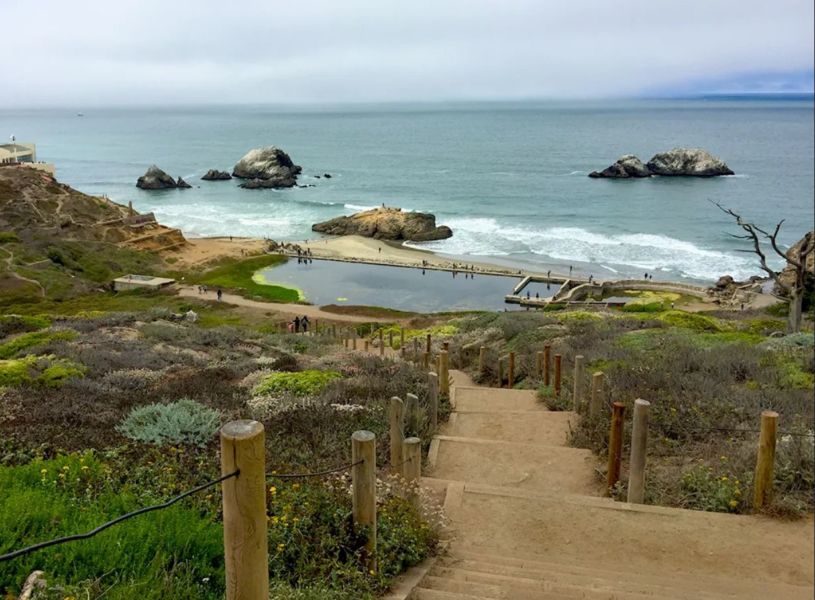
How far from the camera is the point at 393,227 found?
7294 cm

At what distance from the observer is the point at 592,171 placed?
11988 cm

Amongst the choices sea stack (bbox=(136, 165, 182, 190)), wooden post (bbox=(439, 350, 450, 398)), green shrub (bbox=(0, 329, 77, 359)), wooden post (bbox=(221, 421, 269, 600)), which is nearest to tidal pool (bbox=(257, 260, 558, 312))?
green shrub (bbox=(0, 329, 77, 359))

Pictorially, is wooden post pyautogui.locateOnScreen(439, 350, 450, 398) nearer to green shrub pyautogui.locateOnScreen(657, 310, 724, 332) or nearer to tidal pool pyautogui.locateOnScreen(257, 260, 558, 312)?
green shrub pyautogui.locateOnScreen(657, 310, 724, 332)

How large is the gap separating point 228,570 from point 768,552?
5.03 metres

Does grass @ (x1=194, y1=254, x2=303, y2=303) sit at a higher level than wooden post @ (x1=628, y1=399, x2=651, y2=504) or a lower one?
lower

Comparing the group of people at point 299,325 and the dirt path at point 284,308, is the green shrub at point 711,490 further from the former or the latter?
the dirt path at point 284,308

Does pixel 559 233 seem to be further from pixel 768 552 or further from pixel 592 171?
pixel 768 552

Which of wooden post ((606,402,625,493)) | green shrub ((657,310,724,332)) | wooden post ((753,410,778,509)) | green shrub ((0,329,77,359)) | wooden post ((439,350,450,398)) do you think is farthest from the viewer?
Answer: green shrub ((657,310,724,332))

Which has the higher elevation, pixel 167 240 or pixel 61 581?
pixel 61 581

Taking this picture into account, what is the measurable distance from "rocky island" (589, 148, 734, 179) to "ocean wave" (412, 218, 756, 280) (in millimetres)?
44928

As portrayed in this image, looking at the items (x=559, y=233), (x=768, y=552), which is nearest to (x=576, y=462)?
(x=768, y=552)

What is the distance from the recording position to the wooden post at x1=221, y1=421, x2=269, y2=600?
3.33 metres

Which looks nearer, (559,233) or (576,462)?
(576,462)

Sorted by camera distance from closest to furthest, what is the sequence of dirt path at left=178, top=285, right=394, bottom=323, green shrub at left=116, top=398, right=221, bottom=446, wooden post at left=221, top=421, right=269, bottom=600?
wooden post at left=221, top=421, right=269, bottom=600 < green shrub at left=116, top=398, right=221, bottom=446 < dirt path at left=178, top=285, right=394, bottom=323
